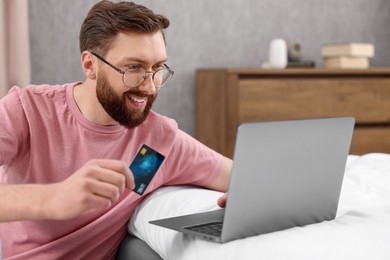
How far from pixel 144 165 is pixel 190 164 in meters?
0.38

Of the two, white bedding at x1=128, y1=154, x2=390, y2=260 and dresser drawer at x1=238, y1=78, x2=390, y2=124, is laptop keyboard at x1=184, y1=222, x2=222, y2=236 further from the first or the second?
dresser drawer at x1=238, y1=78, x2=390, y2=124

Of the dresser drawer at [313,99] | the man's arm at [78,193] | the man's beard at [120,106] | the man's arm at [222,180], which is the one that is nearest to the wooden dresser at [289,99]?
the dresser drawer at [313,99]

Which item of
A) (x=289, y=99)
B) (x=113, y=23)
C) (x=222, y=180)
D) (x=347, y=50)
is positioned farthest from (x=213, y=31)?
(x=113, y=23)

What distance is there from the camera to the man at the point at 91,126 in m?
1.59

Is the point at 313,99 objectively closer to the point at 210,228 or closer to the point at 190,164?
the point at 190,164

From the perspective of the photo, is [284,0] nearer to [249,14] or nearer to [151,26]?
[249,14]

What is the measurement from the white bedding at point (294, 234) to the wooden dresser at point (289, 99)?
1.82 meters

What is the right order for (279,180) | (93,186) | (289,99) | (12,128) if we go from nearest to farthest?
(93,186), (279,180), (12,128), (289,99)

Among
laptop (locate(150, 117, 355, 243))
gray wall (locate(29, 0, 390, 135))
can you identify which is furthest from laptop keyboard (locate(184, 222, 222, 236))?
gray wall (locate(29, 0, 390, 135))

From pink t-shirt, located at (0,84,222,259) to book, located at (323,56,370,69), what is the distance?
2.45 metres

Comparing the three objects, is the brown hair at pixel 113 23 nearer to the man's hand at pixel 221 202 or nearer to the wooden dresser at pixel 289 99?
the man's hand at pixel 221 202

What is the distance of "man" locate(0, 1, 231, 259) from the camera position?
62.5 inches

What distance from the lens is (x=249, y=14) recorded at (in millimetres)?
4062

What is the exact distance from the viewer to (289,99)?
3789mm
